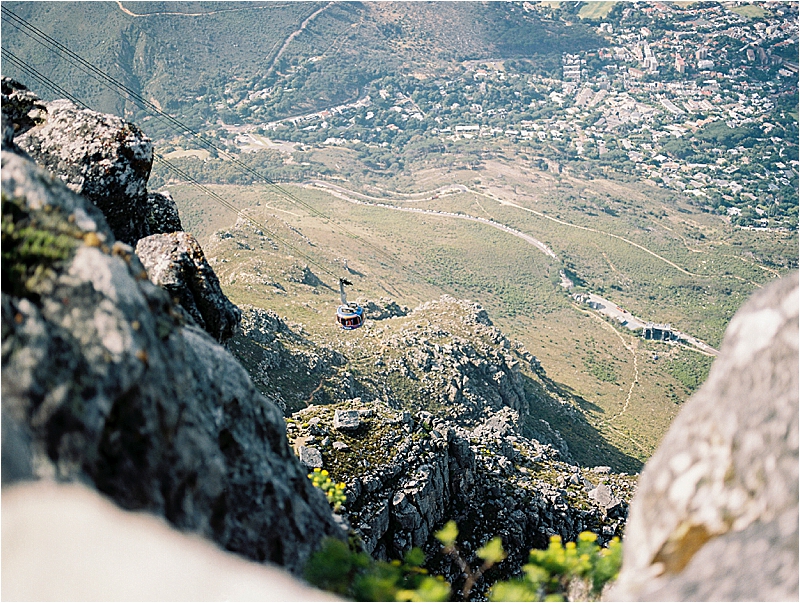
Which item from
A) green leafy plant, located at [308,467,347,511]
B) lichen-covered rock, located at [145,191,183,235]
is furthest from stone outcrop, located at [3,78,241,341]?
green leafy plant, located at [308,467,347,511]

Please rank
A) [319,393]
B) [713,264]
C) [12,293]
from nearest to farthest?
[12,293] → [319,393] → [713,264]

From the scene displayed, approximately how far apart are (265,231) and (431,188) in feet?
343

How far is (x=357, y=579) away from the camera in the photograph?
35.3ft

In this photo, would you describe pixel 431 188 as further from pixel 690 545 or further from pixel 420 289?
pixel 690 545

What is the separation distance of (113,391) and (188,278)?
10.4m

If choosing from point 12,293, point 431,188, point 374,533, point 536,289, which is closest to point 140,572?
point 12,293

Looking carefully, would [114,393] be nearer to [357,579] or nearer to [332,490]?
[357,579]

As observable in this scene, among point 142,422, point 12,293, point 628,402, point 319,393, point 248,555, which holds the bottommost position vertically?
point 628,402

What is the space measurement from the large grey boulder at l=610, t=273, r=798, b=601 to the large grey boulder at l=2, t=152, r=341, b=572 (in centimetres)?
580

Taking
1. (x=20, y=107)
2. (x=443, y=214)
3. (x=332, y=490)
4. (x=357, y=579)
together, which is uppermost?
(x=20, y=107)

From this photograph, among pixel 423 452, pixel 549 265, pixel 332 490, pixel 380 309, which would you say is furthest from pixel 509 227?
pixel 332 490

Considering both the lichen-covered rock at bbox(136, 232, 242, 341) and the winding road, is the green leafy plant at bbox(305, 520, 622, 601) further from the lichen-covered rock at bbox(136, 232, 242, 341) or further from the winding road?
the winding road

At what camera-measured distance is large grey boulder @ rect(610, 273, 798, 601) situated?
8.16m

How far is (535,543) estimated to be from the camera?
91.2 feet
